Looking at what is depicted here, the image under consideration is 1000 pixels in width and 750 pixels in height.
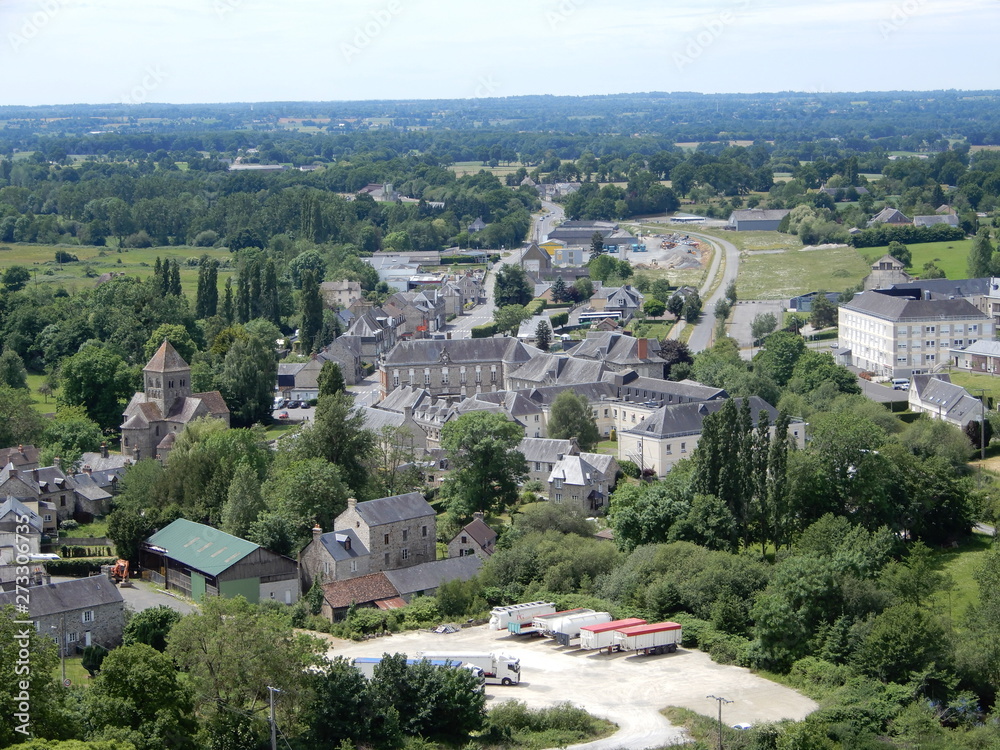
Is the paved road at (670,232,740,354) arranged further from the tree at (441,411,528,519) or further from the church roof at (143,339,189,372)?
the church roof at (143,339,189,372)

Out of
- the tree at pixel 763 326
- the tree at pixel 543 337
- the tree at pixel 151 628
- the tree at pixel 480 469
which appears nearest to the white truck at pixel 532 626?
the tree at pixel 151 628

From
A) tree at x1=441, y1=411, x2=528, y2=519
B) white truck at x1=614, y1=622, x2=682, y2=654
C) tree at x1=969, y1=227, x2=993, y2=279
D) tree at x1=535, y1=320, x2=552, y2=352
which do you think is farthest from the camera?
tree at x1=969, y1=227, x2=993, y2=279

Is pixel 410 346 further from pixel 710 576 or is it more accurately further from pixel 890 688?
pixel 890 688

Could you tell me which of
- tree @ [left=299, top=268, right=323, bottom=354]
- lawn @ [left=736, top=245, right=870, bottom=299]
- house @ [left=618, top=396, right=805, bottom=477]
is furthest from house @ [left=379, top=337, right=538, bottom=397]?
lawn @ [left=736, top=245, right=870, bottom=299]

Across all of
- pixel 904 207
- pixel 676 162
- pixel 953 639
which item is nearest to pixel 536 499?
pixel 953 639

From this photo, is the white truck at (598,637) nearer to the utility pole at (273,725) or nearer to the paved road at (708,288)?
the utility pole at (273,725)
